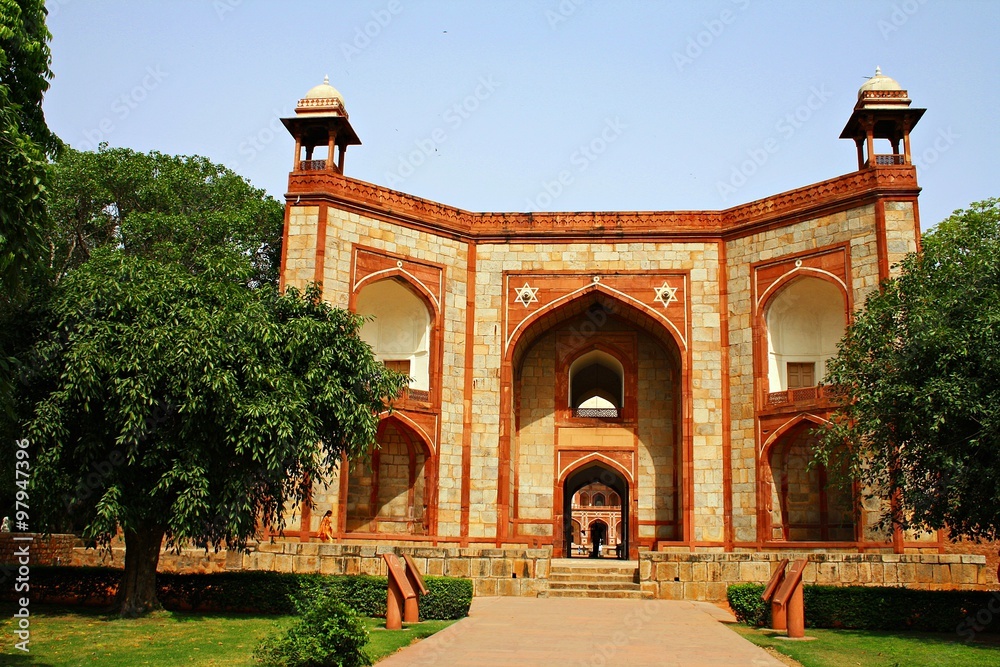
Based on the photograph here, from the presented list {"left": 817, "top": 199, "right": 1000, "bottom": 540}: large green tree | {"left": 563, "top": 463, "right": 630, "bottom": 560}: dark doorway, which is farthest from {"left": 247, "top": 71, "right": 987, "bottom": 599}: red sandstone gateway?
{"left": 817, "top": 199, "right": 1000, "bottom": 540}: large green tree

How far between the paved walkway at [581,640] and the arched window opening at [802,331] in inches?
295

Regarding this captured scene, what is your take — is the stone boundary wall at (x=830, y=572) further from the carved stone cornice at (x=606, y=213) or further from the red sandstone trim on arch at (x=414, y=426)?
the carved stone cornice at (x=606, y=213)

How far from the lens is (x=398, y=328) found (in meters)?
20.8

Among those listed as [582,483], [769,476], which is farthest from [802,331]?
[582,483]

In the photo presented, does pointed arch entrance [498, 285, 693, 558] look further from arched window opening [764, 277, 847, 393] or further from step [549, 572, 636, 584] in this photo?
step [549, 572, 636, 584]

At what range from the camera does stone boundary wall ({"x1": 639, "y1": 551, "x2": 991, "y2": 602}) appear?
14.7 meters

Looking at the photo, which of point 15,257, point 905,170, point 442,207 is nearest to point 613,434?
point 442,207

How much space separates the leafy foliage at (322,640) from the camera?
24.7ft

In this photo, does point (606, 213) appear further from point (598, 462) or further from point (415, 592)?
point (415, 592)

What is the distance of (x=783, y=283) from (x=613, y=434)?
5220 millimetres

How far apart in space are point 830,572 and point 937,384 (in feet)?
15.9

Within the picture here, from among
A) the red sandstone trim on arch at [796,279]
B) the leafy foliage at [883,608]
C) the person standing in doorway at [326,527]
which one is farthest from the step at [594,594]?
the red sandstone trim on arch at [796,279]

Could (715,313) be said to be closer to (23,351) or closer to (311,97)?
(311,97)

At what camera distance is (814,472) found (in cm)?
1927
